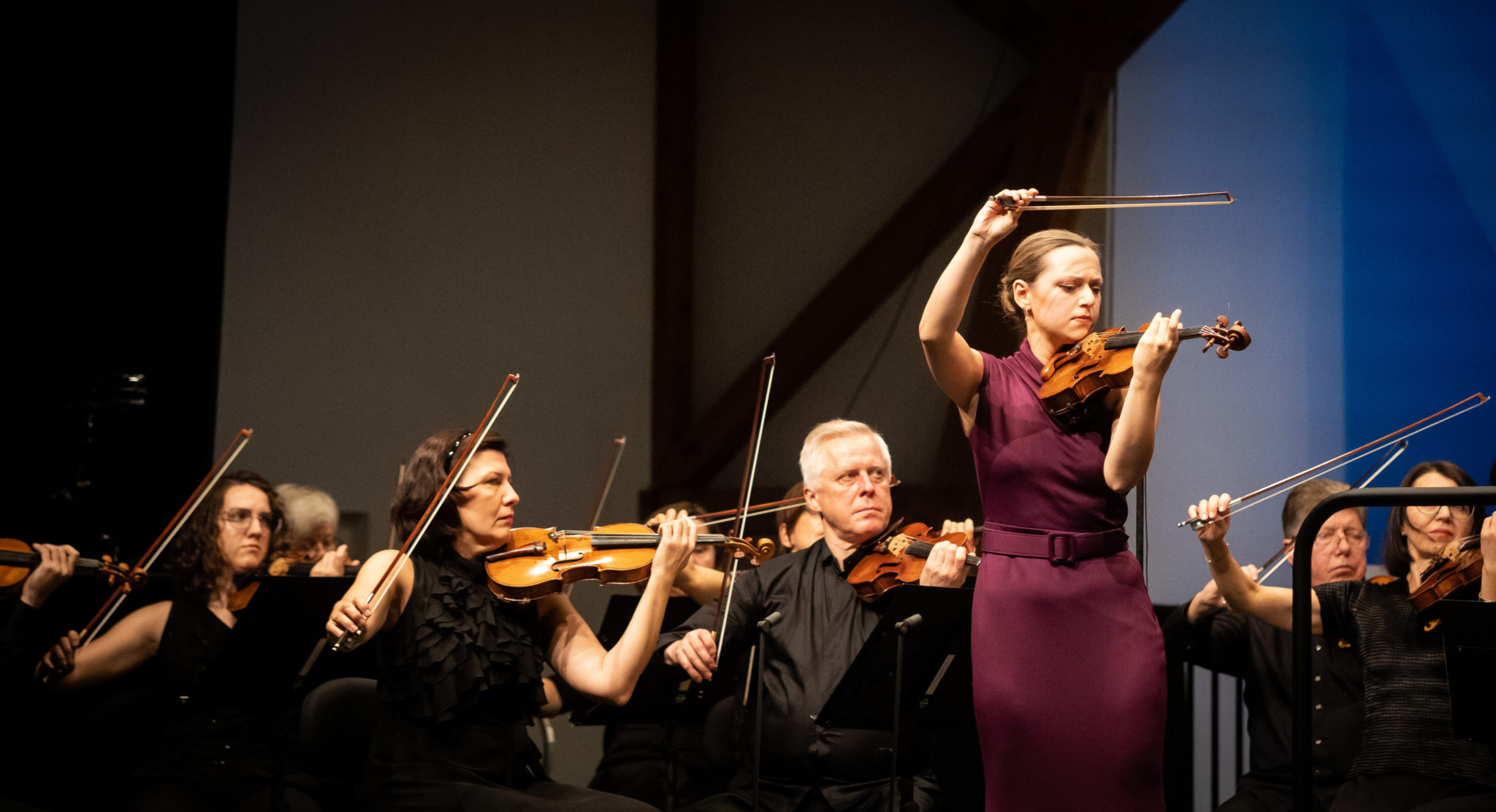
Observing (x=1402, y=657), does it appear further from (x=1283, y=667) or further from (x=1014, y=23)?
(x=1014, y=23)

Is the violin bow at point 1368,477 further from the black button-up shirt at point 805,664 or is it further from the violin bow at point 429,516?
the violin bow at point 429,516

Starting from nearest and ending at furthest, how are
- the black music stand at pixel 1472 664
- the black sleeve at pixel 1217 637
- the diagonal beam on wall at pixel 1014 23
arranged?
the black music stand at pixel 1472 664, the black sleeve at pixel 1217 637, the diagonal beam on wall at pixel 1014 23

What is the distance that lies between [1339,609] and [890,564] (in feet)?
3.41

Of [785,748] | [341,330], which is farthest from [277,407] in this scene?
[785,748]

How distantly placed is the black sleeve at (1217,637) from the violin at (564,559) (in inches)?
51.7

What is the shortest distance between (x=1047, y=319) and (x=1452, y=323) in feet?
7.30

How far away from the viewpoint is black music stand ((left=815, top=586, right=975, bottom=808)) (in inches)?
94.2

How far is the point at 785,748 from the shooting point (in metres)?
2.78

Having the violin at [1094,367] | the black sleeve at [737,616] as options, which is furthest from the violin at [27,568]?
the violin at [1094,367]

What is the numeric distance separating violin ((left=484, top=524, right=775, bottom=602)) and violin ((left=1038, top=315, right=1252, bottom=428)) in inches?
37.0

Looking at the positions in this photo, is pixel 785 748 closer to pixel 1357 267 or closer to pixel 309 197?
pixel 1357 267

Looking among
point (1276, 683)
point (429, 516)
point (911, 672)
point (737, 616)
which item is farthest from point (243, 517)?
point (1276, 683)

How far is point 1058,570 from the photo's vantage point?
1936 millimetres

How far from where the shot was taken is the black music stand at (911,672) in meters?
2.39
